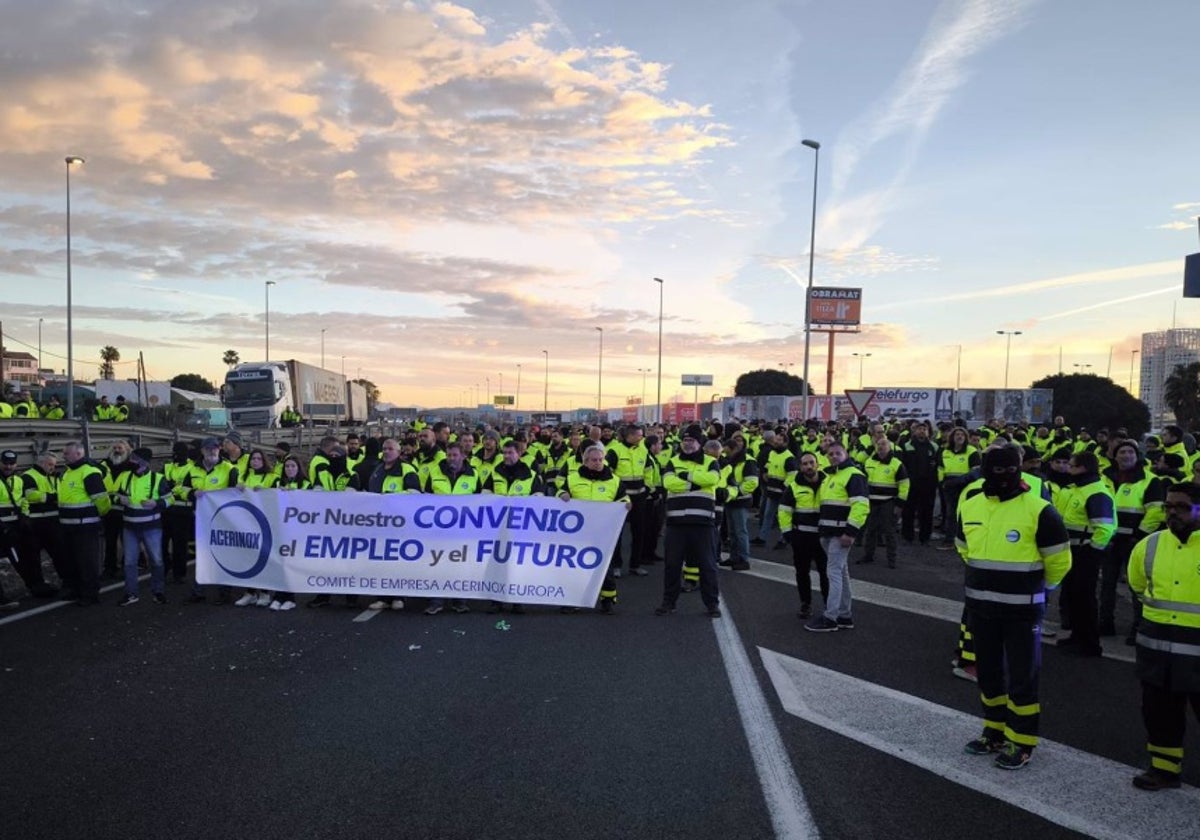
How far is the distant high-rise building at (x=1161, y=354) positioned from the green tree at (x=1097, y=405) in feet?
239

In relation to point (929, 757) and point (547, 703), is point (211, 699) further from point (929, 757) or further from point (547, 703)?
point (929, 757)

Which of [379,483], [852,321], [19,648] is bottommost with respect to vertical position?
[19,648]

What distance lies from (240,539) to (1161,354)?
631 feet

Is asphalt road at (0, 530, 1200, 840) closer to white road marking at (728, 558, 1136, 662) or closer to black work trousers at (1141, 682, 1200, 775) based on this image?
white road marking at (728, 558, 1136, 662)

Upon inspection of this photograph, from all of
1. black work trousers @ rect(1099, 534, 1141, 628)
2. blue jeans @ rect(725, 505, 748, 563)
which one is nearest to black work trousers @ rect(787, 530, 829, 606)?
black work trousers @ rect(1099, 534, 1141, 628)

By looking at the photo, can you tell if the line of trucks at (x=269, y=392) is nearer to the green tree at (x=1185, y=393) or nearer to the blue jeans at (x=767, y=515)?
the blue jeans at (x=767, y=515)

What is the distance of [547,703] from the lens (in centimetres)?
609

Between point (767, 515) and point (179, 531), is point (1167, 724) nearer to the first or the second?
point (179, 531)

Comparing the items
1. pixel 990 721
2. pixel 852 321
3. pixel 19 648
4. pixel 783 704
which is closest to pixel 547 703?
pixel 783 704

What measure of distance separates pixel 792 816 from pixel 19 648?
7.25 meters

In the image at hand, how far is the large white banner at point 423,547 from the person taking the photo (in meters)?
9.30

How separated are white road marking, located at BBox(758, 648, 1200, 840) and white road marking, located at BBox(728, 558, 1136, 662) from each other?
287cm

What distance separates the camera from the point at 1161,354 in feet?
532

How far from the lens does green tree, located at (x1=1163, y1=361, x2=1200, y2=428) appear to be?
220 feet
